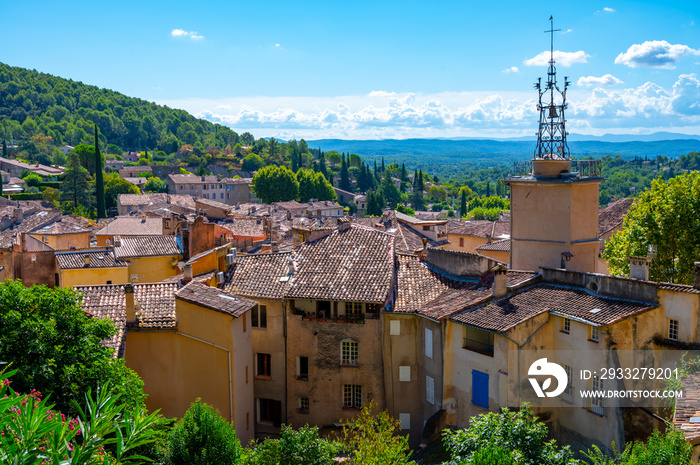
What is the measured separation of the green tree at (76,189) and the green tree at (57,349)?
10439 centimetres

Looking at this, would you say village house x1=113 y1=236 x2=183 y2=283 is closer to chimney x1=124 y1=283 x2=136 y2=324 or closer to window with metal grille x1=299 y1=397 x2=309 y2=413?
window with metal grille x1=299 y1=397 x2=309 y2=413

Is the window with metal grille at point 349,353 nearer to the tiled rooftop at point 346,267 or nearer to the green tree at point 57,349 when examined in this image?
the tiled rooftop at point 346,267

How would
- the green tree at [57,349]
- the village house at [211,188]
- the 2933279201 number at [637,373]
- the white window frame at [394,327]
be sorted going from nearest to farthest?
the green tree at [57,349], the 2933279201 number at [637,373], the white window frame at [394,327], the village house at [211,188]

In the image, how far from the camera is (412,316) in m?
28.3

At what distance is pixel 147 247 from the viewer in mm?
48062

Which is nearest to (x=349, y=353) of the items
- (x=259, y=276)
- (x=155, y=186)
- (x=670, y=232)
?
(x=259, y=276)

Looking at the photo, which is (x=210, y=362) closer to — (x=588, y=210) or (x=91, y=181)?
(x=588, y=210)

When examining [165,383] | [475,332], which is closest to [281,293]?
[165,383]

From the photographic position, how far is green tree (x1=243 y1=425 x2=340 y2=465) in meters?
20.0

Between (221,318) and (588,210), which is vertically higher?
(588,210)

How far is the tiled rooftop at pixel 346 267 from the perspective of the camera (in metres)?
28.9

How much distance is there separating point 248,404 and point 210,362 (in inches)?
130

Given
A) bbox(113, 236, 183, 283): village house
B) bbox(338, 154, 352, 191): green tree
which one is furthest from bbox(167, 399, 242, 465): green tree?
bbox(338, 154, 352, 191): green tree

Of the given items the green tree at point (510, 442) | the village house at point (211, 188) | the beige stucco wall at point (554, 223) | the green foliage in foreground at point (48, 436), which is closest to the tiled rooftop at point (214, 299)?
the green tree at point (510, 442)
